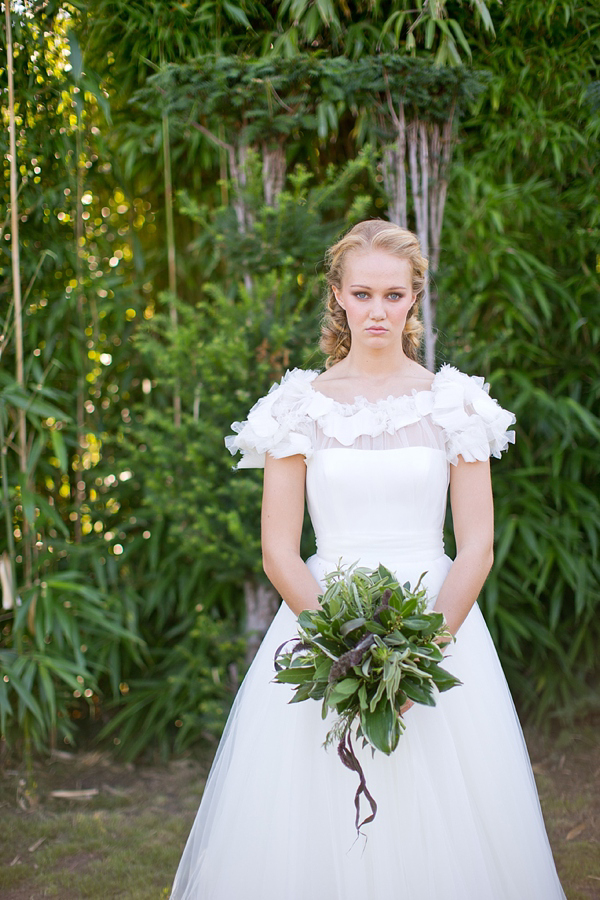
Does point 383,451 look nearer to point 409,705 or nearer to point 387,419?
point 387,419

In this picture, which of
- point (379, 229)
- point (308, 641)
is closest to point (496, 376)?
point (379, 229)

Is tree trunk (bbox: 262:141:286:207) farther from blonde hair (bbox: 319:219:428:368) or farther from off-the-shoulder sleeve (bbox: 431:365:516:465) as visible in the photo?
off-the-shoulder sleeve (bbox: 431:365:516:465)

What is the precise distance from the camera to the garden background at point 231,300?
9.49ft

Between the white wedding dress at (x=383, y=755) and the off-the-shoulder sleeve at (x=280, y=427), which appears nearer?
the white wedding dress at (x=383, y=755)

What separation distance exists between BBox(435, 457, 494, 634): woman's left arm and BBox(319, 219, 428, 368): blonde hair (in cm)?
47

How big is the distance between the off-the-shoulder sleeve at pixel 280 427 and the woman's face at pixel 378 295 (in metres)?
0.21

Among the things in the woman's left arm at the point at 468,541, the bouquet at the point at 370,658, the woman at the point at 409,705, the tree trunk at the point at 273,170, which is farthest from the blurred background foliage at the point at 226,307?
the bouquet at the point at 370,658

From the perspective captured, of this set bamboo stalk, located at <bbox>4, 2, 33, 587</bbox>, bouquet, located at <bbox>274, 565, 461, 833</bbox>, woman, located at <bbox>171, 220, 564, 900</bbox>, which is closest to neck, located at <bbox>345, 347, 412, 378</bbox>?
woman, located at <bbox>171, 220, 564, 900</bbox>

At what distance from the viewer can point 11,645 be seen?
3277mm

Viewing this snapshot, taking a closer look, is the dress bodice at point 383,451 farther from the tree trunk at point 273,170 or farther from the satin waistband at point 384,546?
the tree trunk at point 273,170

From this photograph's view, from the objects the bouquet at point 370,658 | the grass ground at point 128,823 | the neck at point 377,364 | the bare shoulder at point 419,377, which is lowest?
the grass ground at point 128,823

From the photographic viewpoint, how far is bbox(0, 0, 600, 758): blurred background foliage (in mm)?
2896

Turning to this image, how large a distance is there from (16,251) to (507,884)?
101 inches

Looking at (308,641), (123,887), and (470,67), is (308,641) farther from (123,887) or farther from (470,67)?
(470,67)
